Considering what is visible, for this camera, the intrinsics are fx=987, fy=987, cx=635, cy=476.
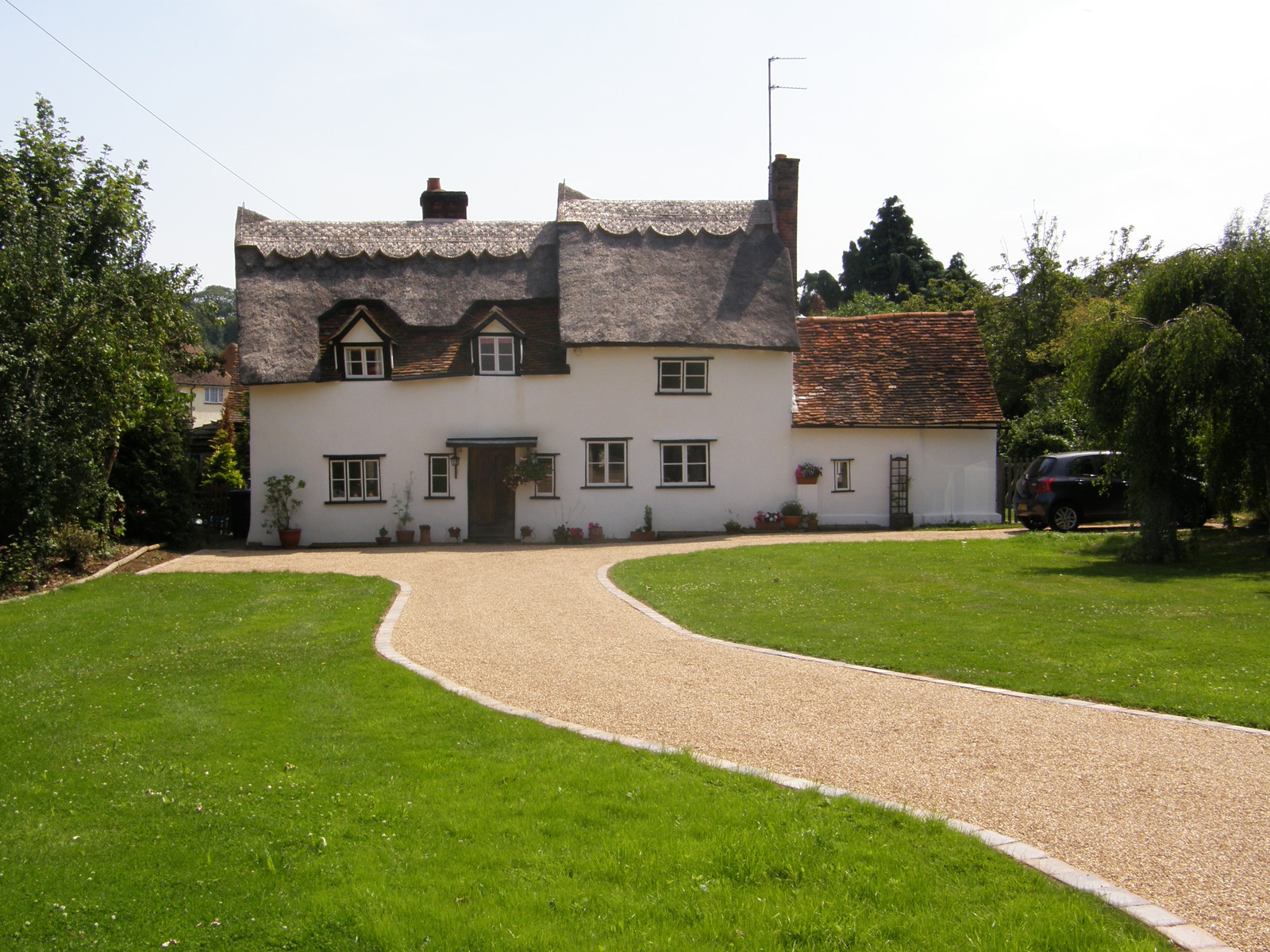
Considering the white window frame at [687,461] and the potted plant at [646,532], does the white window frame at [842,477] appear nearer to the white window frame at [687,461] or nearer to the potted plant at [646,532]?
the white window frame at [687,461]

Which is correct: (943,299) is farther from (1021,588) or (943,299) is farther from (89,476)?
(89,476)

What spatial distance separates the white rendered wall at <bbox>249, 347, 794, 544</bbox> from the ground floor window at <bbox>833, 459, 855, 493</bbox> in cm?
205

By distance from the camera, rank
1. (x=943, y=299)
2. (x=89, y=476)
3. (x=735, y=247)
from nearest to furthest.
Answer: (x=89, y=476) → (x=735, y=247) → (x=943, y=299)

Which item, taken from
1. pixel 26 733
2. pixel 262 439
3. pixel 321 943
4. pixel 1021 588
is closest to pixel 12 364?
pixel 262 439

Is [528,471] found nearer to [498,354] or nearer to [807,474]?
[498,354]

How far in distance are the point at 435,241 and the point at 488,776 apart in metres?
23.8

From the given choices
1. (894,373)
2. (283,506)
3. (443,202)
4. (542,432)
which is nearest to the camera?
(283,506)

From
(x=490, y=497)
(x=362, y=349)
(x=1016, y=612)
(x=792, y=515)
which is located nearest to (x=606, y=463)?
(x=490, y=497)

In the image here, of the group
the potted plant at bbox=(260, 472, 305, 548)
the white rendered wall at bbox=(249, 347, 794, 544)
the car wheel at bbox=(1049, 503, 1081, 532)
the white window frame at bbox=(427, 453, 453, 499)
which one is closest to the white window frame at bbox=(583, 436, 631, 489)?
the white rendered wall at bbox=(249, 347, 794, 544)

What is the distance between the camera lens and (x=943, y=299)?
47.6 m

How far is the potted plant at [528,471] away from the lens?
2523 centimetres

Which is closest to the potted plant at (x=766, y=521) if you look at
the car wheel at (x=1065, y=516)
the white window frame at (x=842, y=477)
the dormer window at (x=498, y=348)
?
the white window frame at (x=842, y=477)

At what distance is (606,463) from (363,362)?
694cm

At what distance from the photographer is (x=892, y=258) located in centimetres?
Result: 6097
